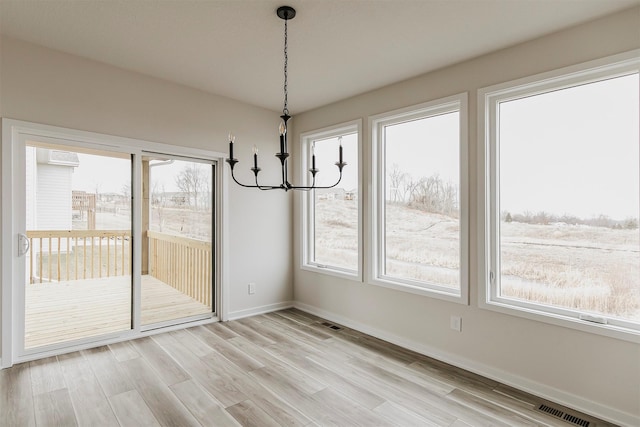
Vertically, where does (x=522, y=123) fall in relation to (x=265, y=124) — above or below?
below

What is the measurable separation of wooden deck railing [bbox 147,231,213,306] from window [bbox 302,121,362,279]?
1302 millimetres

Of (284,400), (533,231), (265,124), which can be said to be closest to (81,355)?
(284,400)

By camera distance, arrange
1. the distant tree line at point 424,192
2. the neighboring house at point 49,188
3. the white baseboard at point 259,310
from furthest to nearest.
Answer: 1. the white baseboard at point 259,310
2. the distant tree line at point 424,192
3. the neighboring house at point 49,188

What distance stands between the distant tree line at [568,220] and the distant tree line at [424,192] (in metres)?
0.49

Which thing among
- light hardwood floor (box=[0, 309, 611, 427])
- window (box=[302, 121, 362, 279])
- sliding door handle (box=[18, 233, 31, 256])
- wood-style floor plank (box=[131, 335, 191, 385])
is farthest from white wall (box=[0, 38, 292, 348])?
light hardwood floor (box=[0, 309, 611, 427])

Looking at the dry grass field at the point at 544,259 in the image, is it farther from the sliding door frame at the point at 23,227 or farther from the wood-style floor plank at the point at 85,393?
the wood-style floor plank at the point at 85,393

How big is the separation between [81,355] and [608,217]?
4455mm

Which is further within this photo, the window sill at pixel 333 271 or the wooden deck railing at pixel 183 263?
the window sill at pixel 333 271

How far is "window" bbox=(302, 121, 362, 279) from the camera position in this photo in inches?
164

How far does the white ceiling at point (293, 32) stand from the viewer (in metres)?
2.32

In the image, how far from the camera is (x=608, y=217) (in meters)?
2.43

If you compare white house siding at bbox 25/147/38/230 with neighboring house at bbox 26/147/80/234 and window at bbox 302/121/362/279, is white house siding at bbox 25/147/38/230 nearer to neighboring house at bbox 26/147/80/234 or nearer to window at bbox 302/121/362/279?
neighboring house at bbox 26/147/80/234

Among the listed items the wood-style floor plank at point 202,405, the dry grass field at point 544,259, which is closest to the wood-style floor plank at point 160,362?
the wood-style floor plank at point 202,405

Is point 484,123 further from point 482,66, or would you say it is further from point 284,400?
Answer: point 284,400
